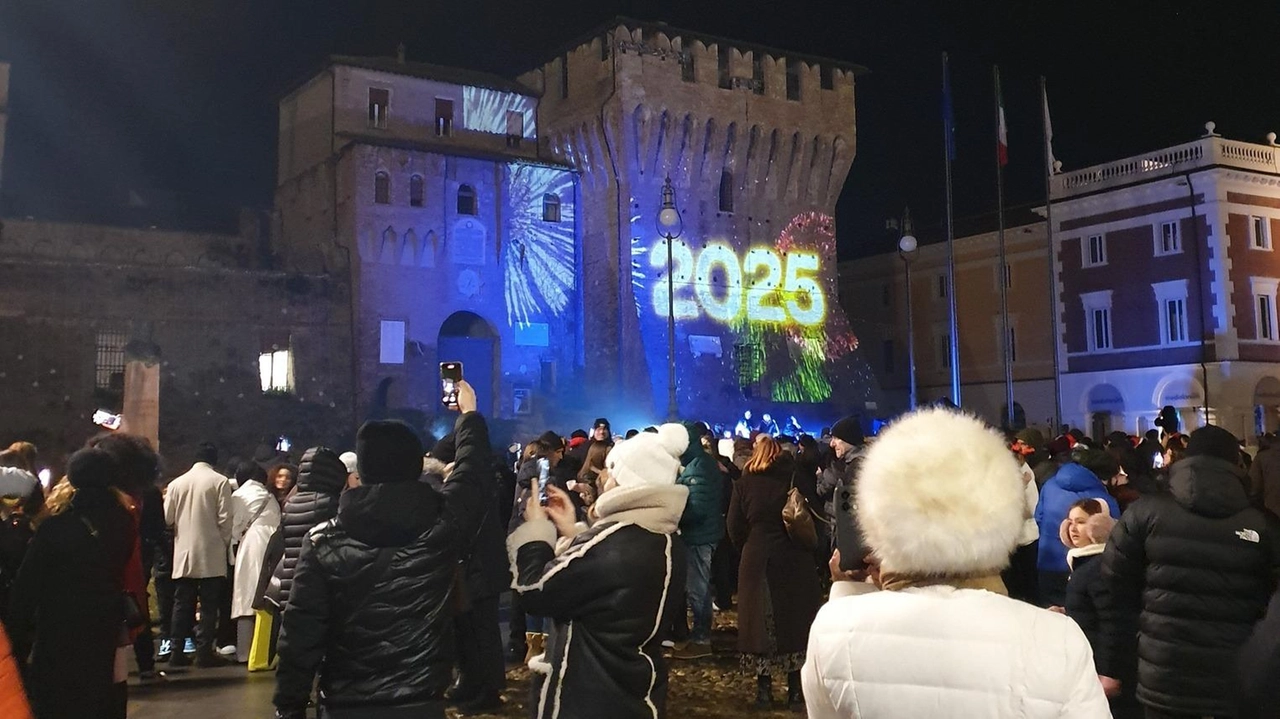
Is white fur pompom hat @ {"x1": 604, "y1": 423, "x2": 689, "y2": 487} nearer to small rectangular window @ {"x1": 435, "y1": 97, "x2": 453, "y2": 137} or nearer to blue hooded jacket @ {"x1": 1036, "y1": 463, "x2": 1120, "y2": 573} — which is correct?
blue hooded jacket @ {"x1": 1036, "y1": 463, "x2": 1120, "y2": 573}

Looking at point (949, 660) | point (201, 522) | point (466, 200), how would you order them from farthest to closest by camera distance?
point (466, 200) < point (201, 522) < point (949, 660)

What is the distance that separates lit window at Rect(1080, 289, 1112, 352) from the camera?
31.6m

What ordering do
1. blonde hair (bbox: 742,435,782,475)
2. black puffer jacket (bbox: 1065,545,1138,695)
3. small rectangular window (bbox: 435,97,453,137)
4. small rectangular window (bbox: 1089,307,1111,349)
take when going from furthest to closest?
1. small rectangular window (bbox: 435,97,453,137)
2. small rectangular window (bbox: 1089,307,1111,349)
3. blonde hair (bbox: 742,435,782,475)
4. black puffer jacket (bbox: 1065,545,1138,695)

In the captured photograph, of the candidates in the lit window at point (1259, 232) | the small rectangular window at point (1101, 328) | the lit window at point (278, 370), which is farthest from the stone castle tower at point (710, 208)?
the lit window at point (1259, 232)

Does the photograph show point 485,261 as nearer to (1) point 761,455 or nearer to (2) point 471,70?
(2) point 471,70

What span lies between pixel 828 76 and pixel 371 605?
34885 millimetres

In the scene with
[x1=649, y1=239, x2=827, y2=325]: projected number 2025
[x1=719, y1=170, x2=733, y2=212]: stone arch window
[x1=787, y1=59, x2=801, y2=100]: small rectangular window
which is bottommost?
[x1=649, y1=239, x2=827, y2=325]: projected number 2025

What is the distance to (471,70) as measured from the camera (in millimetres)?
34219

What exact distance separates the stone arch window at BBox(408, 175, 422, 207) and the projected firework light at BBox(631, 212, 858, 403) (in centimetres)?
652

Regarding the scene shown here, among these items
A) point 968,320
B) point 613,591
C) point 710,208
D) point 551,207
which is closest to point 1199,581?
point 613,591

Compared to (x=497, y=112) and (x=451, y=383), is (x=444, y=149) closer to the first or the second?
(x=497, y=112)

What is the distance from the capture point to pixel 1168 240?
29.9 metres

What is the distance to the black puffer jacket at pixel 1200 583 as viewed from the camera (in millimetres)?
4125

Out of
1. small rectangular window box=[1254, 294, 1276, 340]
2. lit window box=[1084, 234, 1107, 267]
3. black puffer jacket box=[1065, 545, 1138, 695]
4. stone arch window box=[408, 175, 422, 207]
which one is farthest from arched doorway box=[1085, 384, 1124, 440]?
black puffer jacket box=[1065, 545, 1138, 695]
